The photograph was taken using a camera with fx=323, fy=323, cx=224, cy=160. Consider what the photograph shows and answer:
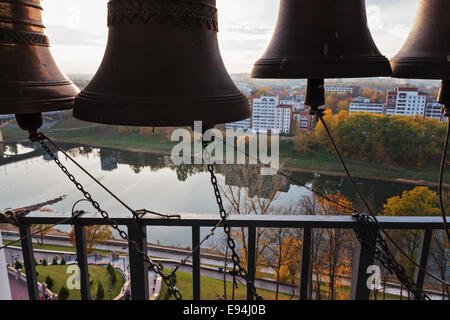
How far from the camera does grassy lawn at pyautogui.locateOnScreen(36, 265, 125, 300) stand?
17.8 feet

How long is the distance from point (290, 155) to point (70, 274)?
4.78 m

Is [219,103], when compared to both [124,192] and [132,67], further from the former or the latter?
[124,192]

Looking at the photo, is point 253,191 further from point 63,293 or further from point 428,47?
point 428,47

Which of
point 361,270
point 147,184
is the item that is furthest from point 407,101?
point 147,184

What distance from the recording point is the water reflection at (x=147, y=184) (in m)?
5.25

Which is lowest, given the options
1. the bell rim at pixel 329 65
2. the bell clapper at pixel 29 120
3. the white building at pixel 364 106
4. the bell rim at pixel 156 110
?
the white building at pixel 364 106

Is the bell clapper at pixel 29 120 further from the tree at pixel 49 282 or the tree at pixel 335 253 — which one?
the tree at pixel 335 253

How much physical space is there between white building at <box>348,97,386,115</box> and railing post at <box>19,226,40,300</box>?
4.12 meters

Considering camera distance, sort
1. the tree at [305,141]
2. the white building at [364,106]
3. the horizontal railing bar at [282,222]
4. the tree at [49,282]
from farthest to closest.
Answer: the tree at [305,141]
the tree at [49,282]
the white building at [364,106]
the horizontal railing bar at [282,222]

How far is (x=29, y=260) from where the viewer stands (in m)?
1.19

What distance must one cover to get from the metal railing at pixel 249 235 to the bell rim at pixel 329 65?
53 centimetres

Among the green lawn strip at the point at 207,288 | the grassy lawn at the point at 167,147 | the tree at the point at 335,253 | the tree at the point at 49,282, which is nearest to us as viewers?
the grassy lawn at the point at 167,147

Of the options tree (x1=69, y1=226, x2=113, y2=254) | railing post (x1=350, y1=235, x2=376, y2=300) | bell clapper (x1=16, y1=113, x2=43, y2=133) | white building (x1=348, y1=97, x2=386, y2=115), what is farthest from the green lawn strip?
bell clapper (x1=16, y1=113, x2=43, y2=133)

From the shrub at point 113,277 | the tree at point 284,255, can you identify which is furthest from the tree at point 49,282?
the tree at point 284,255
